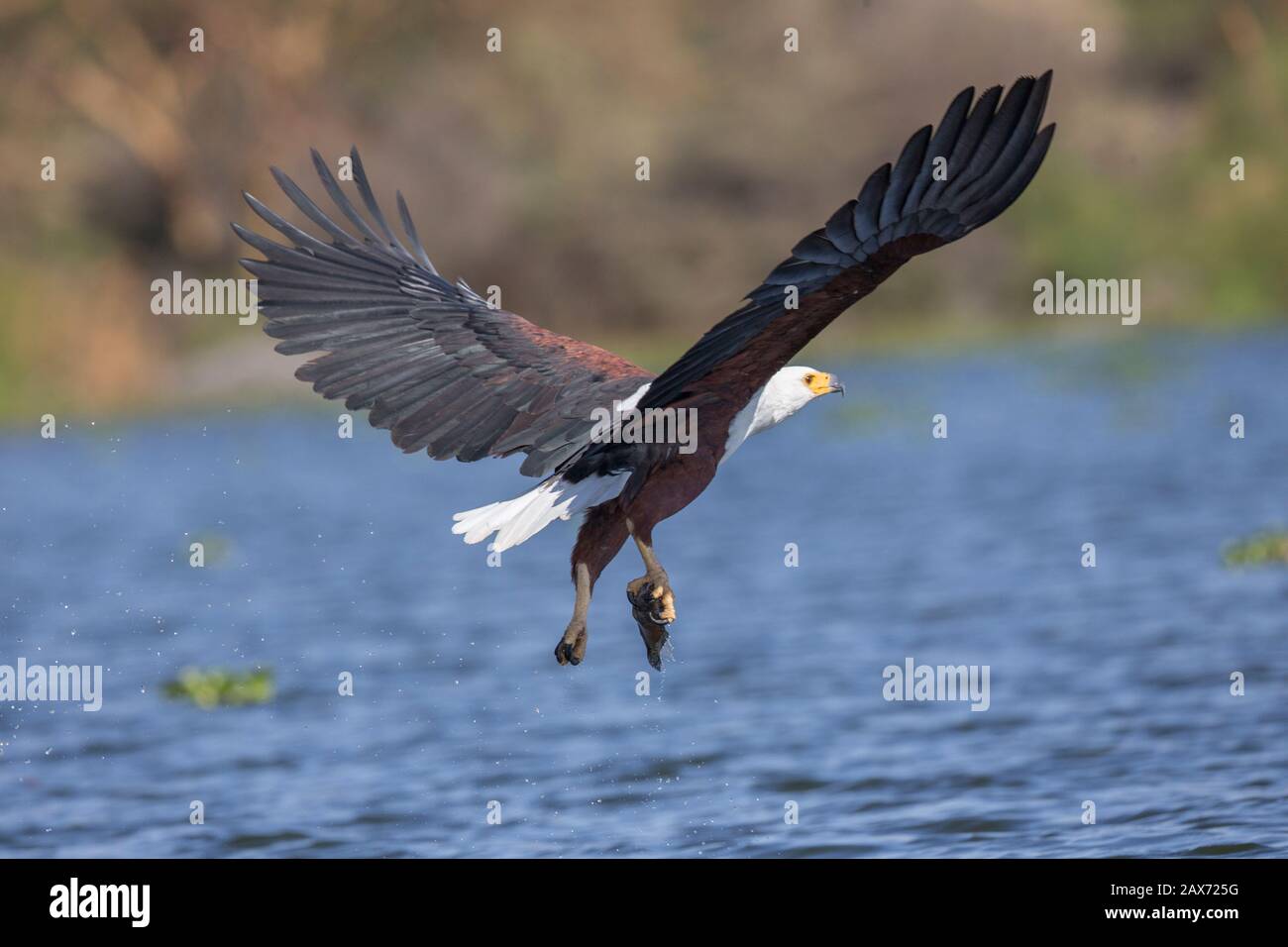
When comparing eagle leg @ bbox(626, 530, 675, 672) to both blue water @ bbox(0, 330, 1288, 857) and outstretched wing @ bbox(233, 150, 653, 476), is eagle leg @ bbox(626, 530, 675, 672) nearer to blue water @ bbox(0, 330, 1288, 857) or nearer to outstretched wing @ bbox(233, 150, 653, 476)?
outstretched wing @ bbox(233, 150, 653, 476)

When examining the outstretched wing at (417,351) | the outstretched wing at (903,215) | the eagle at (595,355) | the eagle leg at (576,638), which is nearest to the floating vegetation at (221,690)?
the eagle at (595,355)

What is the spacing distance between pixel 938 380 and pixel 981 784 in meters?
15.0

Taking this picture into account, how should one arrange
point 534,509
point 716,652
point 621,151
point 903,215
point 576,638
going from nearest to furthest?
point 903,215
point 576,638
point 534,509
point 716,652
point 621,151

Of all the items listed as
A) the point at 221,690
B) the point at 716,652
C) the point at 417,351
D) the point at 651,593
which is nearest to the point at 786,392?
the point at 651,593

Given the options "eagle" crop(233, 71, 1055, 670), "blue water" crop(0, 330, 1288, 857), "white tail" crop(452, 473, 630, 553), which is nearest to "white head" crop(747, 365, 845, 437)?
"eagle" crop(233, 71, 1055, 670)

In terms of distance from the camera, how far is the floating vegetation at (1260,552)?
40.3 ft

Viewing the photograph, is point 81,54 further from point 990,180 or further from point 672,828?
point 990,180

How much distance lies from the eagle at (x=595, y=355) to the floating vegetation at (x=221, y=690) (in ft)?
13.2

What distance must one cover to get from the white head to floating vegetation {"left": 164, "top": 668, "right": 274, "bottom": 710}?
195 inches

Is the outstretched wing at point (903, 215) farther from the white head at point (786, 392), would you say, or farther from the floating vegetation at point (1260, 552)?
the floating vegetation at point (1260, 552)

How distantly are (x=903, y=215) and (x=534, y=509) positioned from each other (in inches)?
62.2

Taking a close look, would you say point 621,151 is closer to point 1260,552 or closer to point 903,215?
point 1260,552

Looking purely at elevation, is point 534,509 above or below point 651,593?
above

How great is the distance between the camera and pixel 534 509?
6.61 metres
